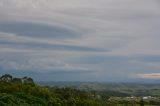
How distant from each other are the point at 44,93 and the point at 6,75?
2598cm

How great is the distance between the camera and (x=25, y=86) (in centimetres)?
9875

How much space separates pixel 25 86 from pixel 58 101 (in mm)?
12389

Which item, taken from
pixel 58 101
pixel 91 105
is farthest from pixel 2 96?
pixel 91 105

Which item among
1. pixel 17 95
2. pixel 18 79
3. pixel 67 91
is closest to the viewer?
pixel 17 95

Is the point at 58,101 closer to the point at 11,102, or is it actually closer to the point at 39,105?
the point at 39,105

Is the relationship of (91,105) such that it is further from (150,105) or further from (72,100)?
(150,105)

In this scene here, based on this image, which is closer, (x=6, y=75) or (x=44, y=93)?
(x=44, y=93)

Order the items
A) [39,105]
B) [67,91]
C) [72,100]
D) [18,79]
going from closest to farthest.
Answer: [39,105] < [72,100] < [67,91] < [18,79]

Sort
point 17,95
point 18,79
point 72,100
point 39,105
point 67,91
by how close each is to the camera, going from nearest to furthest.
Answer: point 39,105 < point 17,95 < point 72,100 < point 67,91 < point 18,79

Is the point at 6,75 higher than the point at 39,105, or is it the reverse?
the point at 6,75

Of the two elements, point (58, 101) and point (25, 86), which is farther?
point (25, 86)

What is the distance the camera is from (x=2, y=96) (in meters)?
78.6

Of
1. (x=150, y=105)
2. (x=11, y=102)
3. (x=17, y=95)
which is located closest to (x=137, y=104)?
(x=150, y=105)

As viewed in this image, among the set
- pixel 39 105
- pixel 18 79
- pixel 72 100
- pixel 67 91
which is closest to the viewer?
pixel 39 105
